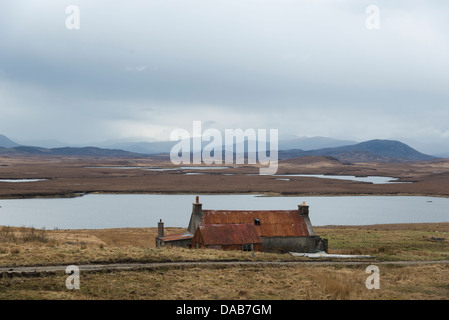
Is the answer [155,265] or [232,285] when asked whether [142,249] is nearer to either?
[155,265]

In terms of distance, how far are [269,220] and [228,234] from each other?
470cm

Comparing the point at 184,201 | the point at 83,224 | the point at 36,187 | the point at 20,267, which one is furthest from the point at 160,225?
the point at 36,187

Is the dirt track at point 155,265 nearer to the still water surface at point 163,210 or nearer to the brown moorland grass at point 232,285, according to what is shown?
the brown moorland grass at point 232,285

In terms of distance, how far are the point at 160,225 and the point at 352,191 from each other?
95.1 metres

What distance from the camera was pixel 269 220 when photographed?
3794 centimetres

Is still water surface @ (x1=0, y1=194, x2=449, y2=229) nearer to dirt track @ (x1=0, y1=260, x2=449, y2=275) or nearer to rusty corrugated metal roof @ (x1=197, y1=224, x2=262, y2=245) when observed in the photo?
rusty corrugated metal roof @ (x1=197, y1=224, x2=262, y2=245)

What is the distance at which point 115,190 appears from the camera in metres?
118

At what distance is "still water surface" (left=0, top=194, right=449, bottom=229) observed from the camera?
6856 centimetres

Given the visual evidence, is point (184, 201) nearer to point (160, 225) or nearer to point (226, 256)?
point (160, 225)

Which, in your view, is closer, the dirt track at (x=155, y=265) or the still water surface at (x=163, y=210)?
the dirt track at (x=155, y=265)

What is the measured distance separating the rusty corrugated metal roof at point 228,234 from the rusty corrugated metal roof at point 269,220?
1263mm

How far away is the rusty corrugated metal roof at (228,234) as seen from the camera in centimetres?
3416

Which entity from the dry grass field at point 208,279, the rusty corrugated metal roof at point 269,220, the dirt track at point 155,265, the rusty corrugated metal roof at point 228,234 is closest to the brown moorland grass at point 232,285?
the dry grass field at point 208,279

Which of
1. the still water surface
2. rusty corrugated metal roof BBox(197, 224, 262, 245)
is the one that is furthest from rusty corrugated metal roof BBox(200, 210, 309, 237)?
the still water surface
